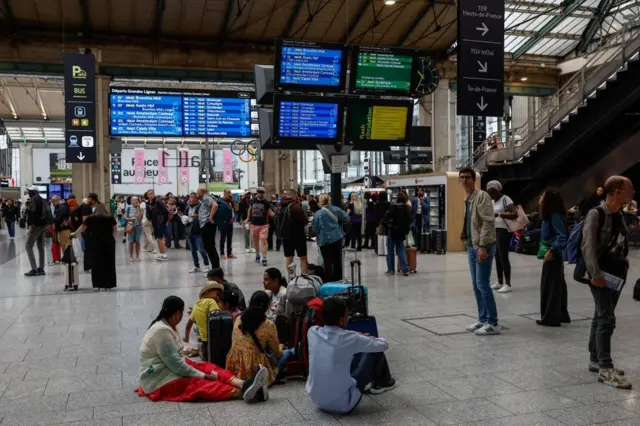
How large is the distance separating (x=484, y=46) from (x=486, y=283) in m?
5.79

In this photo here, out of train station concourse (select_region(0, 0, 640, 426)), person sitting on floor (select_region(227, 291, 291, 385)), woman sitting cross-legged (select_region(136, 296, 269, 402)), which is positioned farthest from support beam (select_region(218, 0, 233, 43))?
woman sitting cross-legged (select_region(136, 296, 269, 402))

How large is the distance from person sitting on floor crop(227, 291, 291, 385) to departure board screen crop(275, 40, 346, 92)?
405cm

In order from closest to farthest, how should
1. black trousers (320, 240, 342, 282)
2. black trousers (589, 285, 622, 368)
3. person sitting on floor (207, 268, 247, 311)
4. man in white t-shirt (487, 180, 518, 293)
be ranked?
black trousers (589, 285, 622, 368) → person sitting on floor (207, 268, 247, 311) → black trousers (320, 240, 342, 282) → man in white t-shirt (487, 180, 518, 293)

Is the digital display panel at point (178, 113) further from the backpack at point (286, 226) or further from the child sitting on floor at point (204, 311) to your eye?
the child sitting on floor at point (204, 311)

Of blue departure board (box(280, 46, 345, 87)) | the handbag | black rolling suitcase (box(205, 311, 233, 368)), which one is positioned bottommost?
black rolling suitcase (box(205, 311, 233, 368))

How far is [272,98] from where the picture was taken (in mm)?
8375

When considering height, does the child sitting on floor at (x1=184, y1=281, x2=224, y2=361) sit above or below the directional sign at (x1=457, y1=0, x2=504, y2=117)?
below

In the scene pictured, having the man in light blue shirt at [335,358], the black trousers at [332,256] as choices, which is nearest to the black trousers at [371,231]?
the black trousers at [332,256]

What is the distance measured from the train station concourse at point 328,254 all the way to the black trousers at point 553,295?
2 centimetres

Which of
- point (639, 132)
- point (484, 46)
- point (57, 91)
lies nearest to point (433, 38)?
point (639, 132)

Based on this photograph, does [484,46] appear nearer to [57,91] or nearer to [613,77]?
[613,77]

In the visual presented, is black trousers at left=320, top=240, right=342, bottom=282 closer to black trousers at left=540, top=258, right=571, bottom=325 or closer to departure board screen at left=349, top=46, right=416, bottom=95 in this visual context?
departure board screen at left=349, top=46, right=416, bottom=95

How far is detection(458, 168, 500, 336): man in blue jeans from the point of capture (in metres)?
6.68

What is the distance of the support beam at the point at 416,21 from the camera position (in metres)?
22.1
